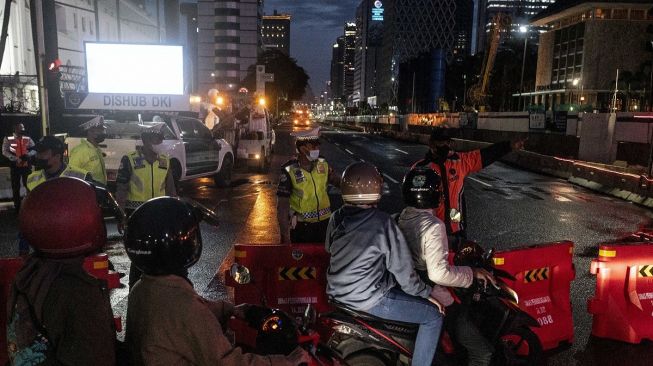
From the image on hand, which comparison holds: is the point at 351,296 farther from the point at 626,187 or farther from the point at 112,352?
the point at 626,187

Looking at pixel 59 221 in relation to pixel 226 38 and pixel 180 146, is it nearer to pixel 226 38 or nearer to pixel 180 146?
pixel 180 146

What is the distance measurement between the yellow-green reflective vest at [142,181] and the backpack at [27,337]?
3653 millimetres

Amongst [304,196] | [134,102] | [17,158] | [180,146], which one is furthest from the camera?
[180,146]

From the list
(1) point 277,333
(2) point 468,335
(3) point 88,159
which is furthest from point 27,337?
(3) point 88,159

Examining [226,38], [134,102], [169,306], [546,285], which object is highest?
[226,38]

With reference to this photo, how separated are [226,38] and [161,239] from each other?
145 m

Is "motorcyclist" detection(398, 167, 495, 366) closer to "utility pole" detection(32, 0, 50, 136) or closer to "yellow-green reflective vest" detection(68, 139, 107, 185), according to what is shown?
"yellow-green reflective vest" detection(68, 139, 107, 185)

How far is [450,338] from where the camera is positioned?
3955mm

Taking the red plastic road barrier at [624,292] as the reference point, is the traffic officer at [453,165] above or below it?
above

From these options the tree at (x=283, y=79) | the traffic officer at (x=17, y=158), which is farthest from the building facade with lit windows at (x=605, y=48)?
the traffic officer at (x=17, y=158)

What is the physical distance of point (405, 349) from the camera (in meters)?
3.34

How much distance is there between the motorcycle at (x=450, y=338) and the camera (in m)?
3.28

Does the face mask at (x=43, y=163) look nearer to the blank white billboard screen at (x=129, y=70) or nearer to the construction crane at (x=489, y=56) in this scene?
the blank white billboard screen at (x=129, y=70)

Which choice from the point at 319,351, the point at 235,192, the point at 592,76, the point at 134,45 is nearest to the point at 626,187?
the point at 235,192
